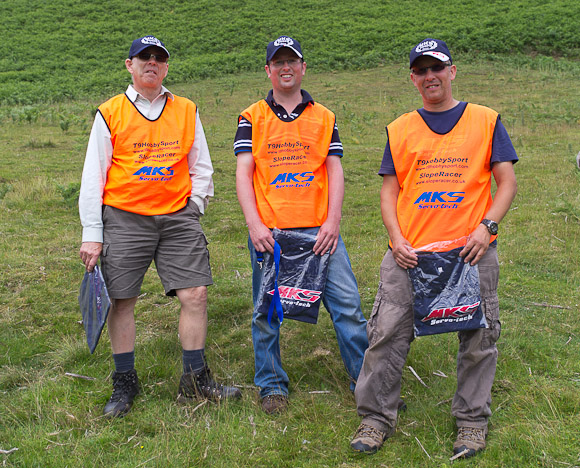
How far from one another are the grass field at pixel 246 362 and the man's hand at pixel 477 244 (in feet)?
→ 3.46

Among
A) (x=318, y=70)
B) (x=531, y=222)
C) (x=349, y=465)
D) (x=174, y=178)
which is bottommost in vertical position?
(x=349, y=465)

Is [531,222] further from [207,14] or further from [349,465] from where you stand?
[207,14]

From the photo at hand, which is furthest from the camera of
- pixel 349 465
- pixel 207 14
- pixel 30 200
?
pixel 207 14

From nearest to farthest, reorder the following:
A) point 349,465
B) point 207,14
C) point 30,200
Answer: point 349,465
point 30,200
point 207,14

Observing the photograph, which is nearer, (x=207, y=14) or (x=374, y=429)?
(x=374, y=429)

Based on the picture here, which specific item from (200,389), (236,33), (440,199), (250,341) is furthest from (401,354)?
(236,33)

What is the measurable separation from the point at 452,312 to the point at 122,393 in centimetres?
223

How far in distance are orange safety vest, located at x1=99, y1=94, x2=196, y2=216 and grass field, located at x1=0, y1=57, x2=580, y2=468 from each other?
1341 mm

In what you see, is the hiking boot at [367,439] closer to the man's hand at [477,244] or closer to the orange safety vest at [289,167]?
the man's hand at [477,244]

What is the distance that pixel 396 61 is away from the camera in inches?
1145

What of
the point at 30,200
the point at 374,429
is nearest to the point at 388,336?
the point at 374,429

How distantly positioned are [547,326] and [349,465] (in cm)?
250

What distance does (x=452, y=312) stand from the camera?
3326mm

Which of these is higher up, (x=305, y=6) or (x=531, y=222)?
(x=305, y=6)
